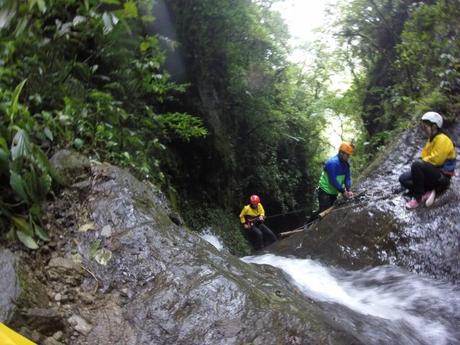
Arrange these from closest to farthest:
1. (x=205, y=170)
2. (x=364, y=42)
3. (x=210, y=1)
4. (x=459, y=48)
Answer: (x=459, y=48) → (x=210, y=1) → (x=205, y=170) → (x=364, y=42)

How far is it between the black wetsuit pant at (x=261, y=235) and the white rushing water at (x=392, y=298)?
5.10m

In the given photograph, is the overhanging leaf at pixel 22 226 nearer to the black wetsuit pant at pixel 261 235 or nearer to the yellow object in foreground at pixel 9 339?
the yellow object in foreground at pixel 9 339

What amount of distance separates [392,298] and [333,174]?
380 centimetres

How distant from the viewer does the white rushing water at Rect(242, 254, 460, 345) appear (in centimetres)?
424

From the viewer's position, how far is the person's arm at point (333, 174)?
860cm

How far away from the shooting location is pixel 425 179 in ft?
21.8

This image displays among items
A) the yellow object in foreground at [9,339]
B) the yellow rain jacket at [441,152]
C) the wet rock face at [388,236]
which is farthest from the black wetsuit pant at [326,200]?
the yellow object in foreground at [9,339]

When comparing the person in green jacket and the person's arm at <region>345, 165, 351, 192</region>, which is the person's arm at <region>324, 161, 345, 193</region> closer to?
the person in green jacket

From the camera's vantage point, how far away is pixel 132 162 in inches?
230

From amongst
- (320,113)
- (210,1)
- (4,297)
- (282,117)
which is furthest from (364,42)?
(4,297)

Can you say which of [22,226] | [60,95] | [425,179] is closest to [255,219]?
[425,179]

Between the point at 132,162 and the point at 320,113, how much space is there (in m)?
15.7

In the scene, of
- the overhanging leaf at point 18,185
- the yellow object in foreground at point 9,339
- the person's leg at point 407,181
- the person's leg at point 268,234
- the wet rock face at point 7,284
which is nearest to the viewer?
the yellow object in foreground at point 9,339

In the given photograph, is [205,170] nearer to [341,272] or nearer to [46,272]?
[341,272]
